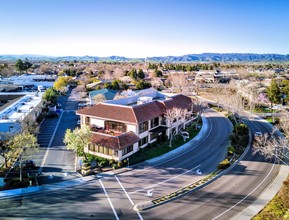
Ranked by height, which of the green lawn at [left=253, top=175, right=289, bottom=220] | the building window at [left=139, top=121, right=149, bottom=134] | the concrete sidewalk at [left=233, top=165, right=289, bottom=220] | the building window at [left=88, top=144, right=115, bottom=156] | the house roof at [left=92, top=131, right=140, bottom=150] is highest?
the building window at [left=139, top=121, right=149, bottom=134]

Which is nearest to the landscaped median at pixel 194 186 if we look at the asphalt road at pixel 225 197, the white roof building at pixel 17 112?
the asphalt road at pixel 225 197

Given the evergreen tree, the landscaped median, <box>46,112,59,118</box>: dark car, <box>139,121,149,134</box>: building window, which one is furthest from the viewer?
the evergreen tree

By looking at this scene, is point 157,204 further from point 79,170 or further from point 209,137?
point 209,137

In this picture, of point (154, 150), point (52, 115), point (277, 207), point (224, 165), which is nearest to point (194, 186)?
point (224, 165)

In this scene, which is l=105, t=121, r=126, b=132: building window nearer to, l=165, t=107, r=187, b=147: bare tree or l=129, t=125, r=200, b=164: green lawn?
l=129, t=125, r=200, b=164: green lawn

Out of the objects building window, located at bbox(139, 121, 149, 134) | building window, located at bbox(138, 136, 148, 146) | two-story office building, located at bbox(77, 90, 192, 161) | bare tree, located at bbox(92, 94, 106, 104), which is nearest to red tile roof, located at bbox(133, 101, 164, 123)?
two-story office building, located at bbox(77, 90, 192, 161)

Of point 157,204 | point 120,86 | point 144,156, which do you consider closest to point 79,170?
point 144,156

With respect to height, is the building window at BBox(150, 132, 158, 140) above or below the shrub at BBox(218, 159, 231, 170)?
above
